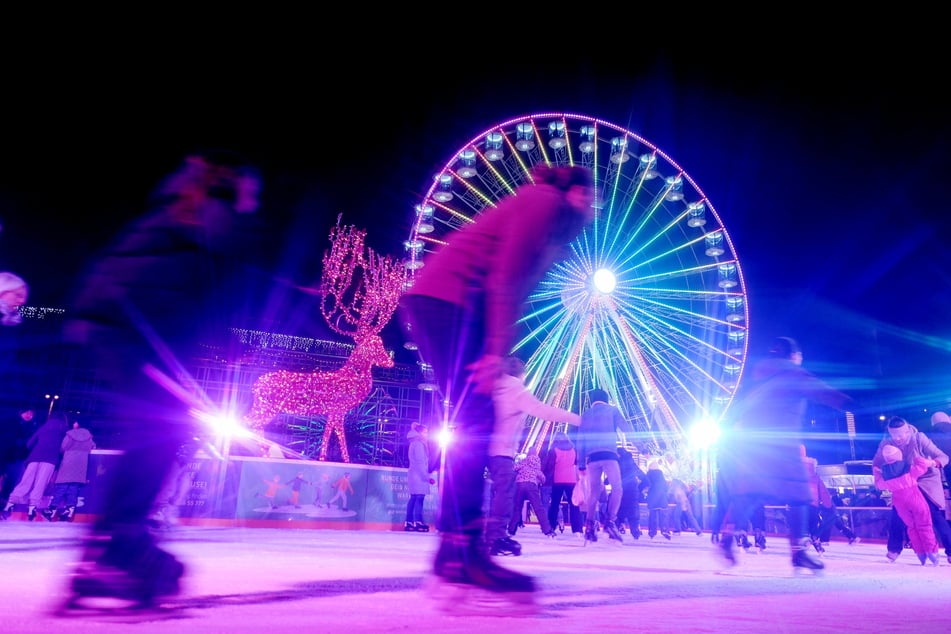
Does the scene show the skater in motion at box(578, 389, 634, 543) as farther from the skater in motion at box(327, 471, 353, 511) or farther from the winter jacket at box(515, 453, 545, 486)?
the skater in motion at box(327, 471, 353, 511)

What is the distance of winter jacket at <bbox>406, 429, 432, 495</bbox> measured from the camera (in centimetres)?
1027

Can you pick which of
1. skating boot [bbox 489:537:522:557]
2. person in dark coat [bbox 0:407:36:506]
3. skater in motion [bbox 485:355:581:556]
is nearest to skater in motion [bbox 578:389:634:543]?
skater in motion [bbox 485:355:581:556]

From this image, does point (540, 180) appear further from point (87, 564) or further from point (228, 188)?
point (87, 564)

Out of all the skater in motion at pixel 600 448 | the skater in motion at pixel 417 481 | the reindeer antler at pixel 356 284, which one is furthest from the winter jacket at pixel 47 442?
the skater in motion at pixel 600 448

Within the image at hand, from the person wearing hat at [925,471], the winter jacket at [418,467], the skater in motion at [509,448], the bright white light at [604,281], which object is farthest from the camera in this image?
the bright white light at [604,281]

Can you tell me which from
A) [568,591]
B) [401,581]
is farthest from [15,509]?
[568,591]

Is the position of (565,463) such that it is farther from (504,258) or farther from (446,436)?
(504,258)

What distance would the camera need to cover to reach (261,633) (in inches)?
58.5

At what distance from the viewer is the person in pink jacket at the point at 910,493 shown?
6.86 m

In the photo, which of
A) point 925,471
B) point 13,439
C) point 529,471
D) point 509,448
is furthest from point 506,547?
point 13,439

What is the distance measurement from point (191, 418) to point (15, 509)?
34.9 feet

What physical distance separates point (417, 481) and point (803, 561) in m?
7.08

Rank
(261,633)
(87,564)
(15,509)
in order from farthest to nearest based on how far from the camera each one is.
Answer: (15,509)
(87,564)
(261,633)

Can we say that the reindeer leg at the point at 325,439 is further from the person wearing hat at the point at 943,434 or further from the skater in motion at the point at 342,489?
the person wearing hat at the point at 943,434
